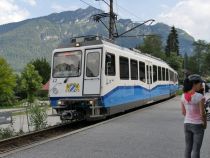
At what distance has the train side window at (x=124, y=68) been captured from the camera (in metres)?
18.6

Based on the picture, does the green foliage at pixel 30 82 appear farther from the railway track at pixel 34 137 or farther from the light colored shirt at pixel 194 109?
the light colored shirt at pixel 194 109

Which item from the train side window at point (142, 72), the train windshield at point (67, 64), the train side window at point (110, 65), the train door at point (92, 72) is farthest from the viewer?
the train side window at point (142, 72)

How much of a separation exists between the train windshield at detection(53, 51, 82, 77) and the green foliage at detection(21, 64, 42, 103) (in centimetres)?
6297

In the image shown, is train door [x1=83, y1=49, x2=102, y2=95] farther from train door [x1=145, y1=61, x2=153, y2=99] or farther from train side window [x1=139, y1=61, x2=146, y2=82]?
train door [x1=145, y1=61, x2=153, y2=99]

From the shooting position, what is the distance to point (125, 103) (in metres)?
19.4

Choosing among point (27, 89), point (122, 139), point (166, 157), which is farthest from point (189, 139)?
point (27, 89)

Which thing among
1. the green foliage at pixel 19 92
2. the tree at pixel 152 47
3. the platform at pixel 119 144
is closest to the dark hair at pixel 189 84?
the platform at pixel 119 144

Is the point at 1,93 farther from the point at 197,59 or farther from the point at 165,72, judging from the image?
the point at 197,59

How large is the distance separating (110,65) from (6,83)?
6304 cm

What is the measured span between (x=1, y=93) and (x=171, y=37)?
75477 millimetres

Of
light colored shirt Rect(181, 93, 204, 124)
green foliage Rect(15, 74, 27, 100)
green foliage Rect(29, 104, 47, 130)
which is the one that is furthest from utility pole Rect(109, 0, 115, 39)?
green foliage Rect(15, 74, 27, 100)

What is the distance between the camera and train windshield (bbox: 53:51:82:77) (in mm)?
17234

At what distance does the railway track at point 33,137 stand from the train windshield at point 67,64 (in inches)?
77.9

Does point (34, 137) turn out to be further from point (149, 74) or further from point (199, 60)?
point (199, 60)
